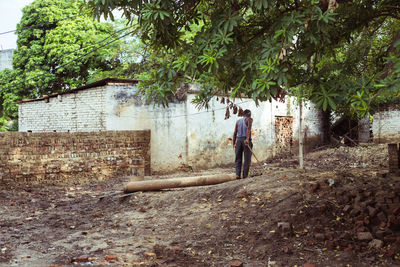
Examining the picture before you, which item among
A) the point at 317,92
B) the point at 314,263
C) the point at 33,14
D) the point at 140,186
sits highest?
the point at 33,14

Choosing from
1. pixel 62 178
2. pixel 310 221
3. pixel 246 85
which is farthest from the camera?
pixel 62 178

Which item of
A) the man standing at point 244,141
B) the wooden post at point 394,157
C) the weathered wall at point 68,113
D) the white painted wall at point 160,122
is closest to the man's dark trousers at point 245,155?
the man standing at point 244,141

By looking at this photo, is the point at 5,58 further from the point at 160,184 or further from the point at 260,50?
the point at 260,50

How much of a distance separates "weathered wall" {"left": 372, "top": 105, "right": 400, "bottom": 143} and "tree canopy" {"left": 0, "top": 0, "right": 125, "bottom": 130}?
44.1ft

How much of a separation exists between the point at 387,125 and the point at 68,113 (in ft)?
47.8

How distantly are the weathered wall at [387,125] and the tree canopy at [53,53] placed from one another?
13433mm

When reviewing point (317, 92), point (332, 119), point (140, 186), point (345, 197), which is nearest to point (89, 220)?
point (140, 186)

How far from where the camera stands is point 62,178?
9.78 m

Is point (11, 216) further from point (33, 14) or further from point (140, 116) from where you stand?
point (33, 14)

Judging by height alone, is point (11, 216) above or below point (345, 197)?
below

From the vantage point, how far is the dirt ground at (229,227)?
415 cm

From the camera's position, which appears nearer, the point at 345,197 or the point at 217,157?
the point at 345,197

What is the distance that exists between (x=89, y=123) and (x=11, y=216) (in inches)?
247

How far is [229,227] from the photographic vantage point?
204 inches
